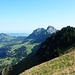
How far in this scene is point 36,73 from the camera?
4619cm

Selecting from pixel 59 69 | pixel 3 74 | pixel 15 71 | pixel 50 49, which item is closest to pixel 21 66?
pixel 15 71

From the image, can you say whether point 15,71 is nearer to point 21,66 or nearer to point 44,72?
point 21,66

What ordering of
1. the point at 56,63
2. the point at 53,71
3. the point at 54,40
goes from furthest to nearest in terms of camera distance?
the point at 54,40
the point at 56,63
the point at 53,71

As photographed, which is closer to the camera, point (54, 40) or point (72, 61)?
point (72, 61)

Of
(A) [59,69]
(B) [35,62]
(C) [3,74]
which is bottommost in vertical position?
(C) [3,74]

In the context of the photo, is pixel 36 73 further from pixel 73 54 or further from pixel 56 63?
pixel 73 54

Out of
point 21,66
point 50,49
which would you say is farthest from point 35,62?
point 50,49

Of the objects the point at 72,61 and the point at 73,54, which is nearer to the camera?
the point at 72,61

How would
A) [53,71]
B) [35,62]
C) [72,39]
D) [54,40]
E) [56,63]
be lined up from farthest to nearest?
1. [54,40]
2. [72,39]
3. [35,62]
4. [56,63]
5. [53,71]

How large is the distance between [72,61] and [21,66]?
41.0m

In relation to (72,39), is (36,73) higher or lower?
lower

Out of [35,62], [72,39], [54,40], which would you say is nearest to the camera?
[35,62]

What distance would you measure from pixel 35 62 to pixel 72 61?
35.6m

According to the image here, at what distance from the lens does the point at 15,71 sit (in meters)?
82.1
